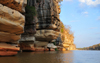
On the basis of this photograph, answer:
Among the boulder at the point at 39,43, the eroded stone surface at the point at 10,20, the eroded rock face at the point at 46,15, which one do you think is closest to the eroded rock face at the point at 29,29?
the boulder at the point at 39,43

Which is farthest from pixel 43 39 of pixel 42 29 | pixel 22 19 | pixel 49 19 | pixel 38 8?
pixel 22 19

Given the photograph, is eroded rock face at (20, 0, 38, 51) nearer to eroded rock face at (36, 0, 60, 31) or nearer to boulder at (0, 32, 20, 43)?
eroded rock face at (36, 0, 60, 31)

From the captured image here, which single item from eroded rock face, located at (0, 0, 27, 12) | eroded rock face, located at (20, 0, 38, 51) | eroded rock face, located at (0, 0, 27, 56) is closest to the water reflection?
eroded rock face, located at (0, 0, 27, 56)

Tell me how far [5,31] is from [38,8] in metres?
16.2

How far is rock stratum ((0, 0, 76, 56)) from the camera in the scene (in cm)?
937

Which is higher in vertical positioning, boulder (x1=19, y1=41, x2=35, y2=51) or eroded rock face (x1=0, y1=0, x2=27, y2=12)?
eroded rock face (x1=0, y1=0, x2=27, y2=12)

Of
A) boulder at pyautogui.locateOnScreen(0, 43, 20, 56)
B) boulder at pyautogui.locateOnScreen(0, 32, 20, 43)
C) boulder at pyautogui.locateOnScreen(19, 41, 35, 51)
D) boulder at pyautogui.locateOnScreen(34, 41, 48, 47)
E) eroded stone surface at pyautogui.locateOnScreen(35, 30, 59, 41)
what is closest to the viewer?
boulder at pyautogui.locateOnScreen(0, 43, 20, 56)

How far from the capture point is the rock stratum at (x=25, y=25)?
30.7 ft

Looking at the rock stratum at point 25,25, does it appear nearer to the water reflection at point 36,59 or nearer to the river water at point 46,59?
the water reflection at point 36,59

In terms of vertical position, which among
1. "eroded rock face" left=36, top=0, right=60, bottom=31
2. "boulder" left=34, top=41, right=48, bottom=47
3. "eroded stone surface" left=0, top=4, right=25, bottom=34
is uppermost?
"eroded rock face" left=36, top=0, right=60, bottom=31

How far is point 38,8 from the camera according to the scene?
25.0 m

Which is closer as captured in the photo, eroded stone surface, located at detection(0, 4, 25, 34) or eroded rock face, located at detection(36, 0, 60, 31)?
eroded stone surface, located at detection(0, 4, 25, 34)

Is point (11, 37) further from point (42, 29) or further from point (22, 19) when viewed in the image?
point (42, 29)

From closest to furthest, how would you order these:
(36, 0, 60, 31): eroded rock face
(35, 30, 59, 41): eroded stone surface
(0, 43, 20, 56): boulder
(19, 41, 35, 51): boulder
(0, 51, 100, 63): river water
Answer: (0, 51, 100, 63): river water, (0, 43, 20, 56): boulder, (19, 41, 35, 51): boulder, (35, 30, 59, 41): eroded stone surface, (36, 0, 60, 31): eroded rock face
